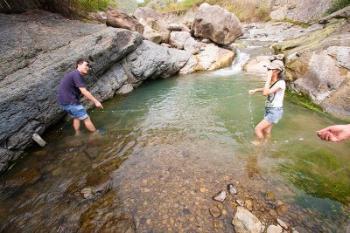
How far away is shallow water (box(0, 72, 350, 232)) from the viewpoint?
4312mm

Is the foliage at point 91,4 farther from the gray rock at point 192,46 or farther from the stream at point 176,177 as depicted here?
the stream at point 176,177

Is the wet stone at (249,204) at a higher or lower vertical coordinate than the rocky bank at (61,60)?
lower

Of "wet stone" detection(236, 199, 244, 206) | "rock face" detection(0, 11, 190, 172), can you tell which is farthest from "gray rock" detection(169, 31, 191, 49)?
"wet stone" detection(236, 199, 244, 206)

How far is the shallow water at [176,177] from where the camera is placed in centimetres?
431

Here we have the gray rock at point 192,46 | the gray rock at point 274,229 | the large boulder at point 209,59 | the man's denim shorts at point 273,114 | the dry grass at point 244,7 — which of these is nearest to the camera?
the gray rock at point 274,229

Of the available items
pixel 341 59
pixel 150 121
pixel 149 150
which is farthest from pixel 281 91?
pixel 341 59

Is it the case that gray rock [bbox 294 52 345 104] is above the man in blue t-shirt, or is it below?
below

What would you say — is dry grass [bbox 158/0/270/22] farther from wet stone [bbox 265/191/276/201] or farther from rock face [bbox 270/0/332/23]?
wet stone [bbox 265/191/276/201]

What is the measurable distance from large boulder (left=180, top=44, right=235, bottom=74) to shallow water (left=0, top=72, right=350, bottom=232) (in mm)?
8331

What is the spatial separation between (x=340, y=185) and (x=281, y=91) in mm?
2483

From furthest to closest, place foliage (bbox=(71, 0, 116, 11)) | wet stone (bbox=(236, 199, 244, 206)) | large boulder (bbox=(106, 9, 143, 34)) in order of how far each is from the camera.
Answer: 1. large boulder (bbox=(106, 9, 143, 34))
2. foliage (bbox=(71, 0, 116, 11))
3. wet stone (bbox=(236, 199, 244, 206))

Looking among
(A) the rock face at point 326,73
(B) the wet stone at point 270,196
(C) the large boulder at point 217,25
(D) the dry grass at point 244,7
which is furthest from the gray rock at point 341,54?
(D) the dry grass at point 244,7

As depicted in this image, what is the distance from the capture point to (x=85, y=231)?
4129mm

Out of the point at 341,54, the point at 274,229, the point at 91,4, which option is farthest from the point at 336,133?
the point at 91,4
